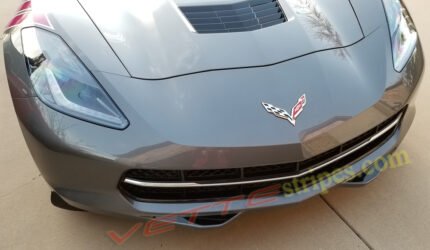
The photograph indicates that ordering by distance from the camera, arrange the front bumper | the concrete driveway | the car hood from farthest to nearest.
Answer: the concrete driveway < the car hood < the front bumper

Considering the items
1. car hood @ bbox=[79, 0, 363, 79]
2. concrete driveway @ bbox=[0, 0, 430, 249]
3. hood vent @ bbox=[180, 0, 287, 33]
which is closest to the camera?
car hood @ bbox=[79, 0, 363, 79]

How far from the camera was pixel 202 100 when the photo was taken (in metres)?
1.58

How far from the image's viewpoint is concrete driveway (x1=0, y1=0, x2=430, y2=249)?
199cm

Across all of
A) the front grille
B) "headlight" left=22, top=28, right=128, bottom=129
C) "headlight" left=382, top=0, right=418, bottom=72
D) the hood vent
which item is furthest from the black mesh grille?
"headlight" left=382, top=0, right=418, bottom=72

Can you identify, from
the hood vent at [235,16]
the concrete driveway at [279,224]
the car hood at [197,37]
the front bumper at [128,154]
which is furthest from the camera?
the concrete driveway at [279,224]

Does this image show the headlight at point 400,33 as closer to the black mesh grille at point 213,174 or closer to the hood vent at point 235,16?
the hood vent at point 235,16

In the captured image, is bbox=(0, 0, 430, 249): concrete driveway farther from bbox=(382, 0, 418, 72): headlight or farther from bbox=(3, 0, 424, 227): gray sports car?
bbox=(382, 0, 418, 72): headlight

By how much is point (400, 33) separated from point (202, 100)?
1.07 metres

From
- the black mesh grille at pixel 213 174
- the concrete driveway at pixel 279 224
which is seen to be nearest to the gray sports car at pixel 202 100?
the black mesh grille at pixel 213 174

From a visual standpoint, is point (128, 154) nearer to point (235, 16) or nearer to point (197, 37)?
point (197, 37)

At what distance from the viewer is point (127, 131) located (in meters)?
1.51

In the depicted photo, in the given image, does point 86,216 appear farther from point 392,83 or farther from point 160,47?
point 392,83

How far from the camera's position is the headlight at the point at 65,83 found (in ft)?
5.08

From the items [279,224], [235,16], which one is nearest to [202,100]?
[235,16]
